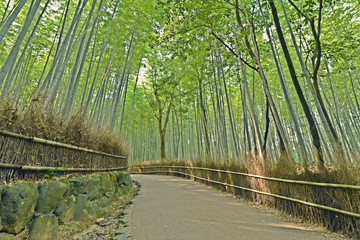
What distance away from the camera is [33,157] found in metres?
1.97

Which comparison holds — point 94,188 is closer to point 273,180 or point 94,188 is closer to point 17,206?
point 17,206

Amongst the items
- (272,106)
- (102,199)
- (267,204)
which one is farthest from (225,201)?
(102,199)

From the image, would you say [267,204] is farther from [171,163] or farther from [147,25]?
[171,163]

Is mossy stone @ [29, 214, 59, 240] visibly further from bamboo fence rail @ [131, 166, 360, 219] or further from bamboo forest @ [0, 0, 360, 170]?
bamboo fence rail @ [131, 166, 360, 219]

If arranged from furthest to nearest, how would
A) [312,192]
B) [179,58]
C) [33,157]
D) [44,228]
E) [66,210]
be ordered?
[179,58], [312,192], [66,210], [33,157], [44,228]

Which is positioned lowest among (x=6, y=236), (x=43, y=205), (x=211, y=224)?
(x=211, y=224)

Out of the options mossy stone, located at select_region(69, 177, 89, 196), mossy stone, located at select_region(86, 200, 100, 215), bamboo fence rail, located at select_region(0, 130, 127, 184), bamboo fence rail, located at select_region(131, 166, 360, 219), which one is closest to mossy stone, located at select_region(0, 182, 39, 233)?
bamboo fence rail, located at select_region(0, 130, 127, 184)

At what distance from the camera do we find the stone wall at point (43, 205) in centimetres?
150

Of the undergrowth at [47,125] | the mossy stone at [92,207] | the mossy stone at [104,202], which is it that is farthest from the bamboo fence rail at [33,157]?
the mossy stone at [104,202]

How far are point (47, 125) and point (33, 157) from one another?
18.6 inches

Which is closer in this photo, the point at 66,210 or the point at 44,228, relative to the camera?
the point at 44,228

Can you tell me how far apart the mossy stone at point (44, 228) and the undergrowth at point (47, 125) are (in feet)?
2.96

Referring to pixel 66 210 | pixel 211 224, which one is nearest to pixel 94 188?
pixel 66 210

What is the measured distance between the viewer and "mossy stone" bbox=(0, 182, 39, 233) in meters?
1.48
